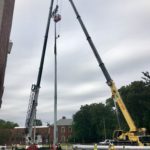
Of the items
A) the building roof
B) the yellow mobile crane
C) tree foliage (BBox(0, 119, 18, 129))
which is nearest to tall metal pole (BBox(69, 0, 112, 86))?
the yellow mobile crane

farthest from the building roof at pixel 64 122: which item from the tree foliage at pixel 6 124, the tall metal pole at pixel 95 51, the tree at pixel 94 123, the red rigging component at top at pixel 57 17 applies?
the red rigging component at top at pixel 57 17

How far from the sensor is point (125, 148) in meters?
35.3

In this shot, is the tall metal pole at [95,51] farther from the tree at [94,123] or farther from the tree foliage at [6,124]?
the tree foliage at [6,124]

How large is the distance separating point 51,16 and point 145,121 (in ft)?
171

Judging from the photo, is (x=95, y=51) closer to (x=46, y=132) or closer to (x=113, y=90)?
(x=113, y=90)

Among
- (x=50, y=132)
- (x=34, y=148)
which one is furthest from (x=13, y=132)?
(x=34, y=148)

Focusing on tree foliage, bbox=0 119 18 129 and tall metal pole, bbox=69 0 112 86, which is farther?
tree foliage, bbox=0 119 18 129

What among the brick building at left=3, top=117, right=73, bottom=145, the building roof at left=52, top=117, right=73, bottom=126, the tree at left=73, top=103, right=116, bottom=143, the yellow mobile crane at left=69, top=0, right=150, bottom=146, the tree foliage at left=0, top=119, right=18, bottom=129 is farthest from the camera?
the building roof at left=52, top=117, right=73, bottom=126

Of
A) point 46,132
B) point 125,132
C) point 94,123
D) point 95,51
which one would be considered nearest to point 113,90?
point 125,132

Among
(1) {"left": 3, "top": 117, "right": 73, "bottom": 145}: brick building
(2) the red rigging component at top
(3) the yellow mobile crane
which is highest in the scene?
(2) the red rigging component at top

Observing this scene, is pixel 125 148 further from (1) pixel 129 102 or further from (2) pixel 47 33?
(1) pixel 129 102

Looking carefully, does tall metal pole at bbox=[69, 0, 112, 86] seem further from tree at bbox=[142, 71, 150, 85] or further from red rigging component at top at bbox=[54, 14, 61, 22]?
tree at bbox=[142, 71, 150, 85]

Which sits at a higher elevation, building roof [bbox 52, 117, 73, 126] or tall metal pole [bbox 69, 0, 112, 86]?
building roof [bbox 52, 117, 73, 126]

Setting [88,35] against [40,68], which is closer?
[40,68]
